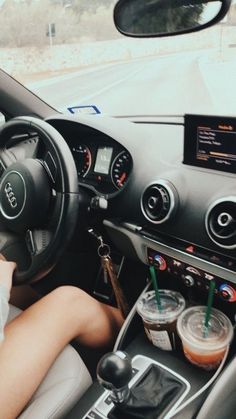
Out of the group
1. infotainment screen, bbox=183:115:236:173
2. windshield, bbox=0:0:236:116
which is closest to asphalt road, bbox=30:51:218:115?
windshield, bbox=0:0:236:116

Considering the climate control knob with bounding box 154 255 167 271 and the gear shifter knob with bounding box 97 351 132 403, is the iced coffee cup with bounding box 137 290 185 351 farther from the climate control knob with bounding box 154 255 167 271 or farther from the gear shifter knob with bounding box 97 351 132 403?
the gear shifter knob with bounding box 97 351 132 403

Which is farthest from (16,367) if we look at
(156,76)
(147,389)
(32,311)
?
(156,76)

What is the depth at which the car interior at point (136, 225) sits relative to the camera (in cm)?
109

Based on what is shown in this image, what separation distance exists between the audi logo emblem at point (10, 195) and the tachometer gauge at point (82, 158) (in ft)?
1.18

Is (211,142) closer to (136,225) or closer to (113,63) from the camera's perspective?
(136,225)

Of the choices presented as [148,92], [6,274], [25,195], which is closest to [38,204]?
[25,195]

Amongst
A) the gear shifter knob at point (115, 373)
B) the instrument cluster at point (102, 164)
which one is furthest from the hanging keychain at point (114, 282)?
the gear shifter knob at point (115, 373)

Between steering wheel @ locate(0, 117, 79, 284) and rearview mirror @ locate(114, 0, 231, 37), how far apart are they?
1.45 feet

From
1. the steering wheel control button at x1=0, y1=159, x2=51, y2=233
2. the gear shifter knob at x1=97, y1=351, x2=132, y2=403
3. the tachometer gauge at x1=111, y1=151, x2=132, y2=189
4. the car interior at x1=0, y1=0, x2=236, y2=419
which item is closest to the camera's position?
the gear shifter knob at x1=97, y1=351, x2=132, y2=403

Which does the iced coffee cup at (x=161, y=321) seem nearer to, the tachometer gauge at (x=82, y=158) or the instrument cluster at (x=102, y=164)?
the instrument cluster at (x=102, y=164)

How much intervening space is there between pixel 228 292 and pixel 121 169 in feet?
1.92

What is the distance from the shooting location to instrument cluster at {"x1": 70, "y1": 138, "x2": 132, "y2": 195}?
1527 millimetres

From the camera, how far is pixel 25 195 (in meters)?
Result: 1.33

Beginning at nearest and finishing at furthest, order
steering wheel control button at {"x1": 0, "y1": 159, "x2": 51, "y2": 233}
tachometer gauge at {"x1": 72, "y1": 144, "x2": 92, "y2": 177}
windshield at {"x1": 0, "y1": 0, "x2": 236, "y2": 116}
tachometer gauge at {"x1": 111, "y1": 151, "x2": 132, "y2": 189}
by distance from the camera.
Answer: steering wheel control button at {"x1": 0, "y1": 159, "x2": 51, "y2": 233}
tachometer gauge at {"x1": 111, "y1": 151, "x2": 132, "y2": 189}
tachometer gauge at {"x1": 72, "y1": 144, "x2": 92, "y2": 177}
windshield at {"x1": 0, "y1": 0, "x2": 236, "y2": 116}
